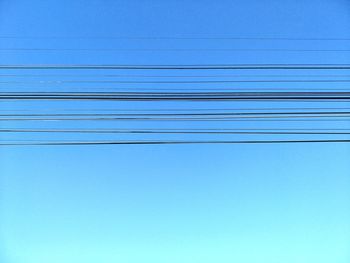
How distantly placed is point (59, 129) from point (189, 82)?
2.31 feet

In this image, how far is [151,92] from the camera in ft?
8.09

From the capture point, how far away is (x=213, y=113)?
2451 millimetres

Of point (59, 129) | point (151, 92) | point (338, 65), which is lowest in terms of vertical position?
point (59, 129)

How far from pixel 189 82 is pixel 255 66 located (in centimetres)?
35

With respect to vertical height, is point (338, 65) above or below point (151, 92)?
above

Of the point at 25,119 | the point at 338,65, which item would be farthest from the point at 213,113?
the point at 25,119

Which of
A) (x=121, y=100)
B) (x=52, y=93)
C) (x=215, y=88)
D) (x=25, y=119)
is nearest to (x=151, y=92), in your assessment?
(x=121, y=100)

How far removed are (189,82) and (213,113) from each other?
20 centimetres

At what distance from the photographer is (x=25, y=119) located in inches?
96.0

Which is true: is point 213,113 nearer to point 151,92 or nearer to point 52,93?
point 151,92

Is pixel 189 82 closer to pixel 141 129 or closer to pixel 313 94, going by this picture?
pixel 141 129

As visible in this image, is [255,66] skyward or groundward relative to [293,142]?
skyward

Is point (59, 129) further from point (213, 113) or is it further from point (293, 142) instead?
point (293, 142)

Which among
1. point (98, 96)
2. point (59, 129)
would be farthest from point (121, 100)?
point (59, 129)
